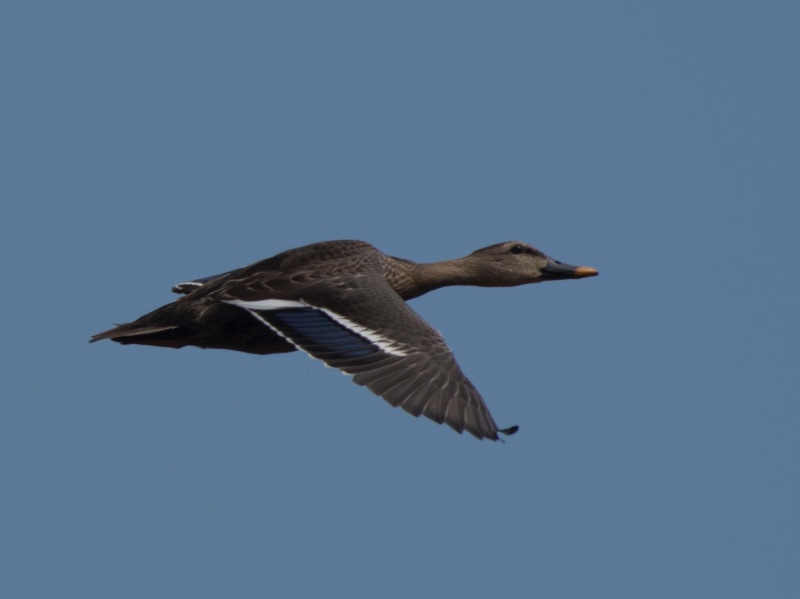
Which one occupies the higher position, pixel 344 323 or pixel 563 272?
pixel 563 272

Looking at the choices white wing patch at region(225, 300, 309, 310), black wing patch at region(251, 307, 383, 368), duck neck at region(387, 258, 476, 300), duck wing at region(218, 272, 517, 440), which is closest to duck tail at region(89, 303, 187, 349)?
duck wing at region(218, 272, 517, 440)

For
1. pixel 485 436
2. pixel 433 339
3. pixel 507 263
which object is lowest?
pixel 485 436

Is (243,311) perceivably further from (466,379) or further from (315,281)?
(466,379)

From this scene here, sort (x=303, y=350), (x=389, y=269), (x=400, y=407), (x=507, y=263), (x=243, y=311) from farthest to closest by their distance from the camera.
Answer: (x=507, y=263) < (x=389, y=269) < (x=243, y=311) < (x=303, y=350) < (x=400, y=407)

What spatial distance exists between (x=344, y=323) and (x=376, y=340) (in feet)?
Result: 1.24

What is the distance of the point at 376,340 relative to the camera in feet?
37.7

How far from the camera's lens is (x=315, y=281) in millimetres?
12445

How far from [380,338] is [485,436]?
1.24m

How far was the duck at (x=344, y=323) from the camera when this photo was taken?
1100 centimetres

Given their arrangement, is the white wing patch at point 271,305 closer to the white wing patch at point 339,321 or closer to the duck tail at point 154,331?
the white wing patch at point 339,321

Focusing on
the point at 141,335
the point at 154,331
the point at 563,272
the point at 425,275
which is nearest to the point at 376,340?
the point at 154,331

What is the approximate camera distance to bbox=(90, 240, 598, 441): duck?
11.0 meters

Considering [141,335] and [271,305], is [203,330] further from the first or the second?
[271,305]

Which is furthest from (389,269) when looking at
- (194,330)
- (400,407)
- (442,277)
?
(400,407)
